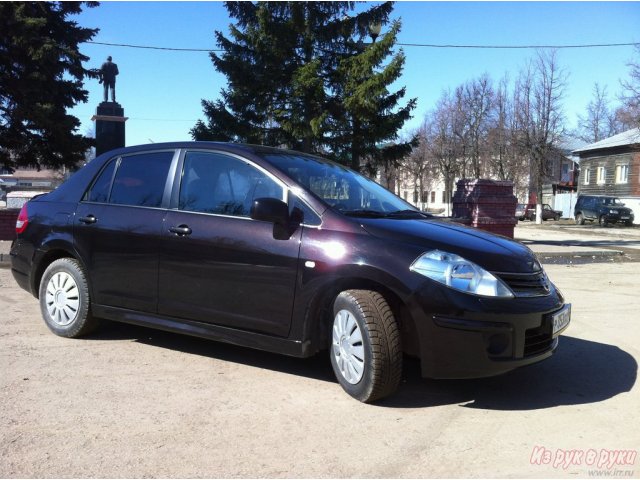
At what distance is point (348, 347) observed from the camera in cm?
375

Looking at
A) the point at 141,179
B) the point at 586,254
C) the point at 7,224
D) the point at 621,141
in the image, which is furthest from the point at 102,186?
the point at 621,141

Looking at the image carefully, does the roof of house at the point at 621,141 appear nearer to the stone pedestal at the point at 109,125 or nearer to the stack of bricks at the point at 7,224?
the stone pedestal at the point at 109,125

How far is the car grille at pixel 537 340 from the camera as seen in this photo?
3615 mm

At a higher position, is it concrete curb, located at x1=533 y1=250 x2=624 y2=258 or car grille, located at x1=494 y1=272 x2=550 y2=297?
car grille, located at x1=494 y1=272 x2=550 y2=297

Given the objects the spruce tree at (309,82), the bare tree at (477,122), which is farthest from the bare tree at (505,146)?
the spruce tree at (309,82)

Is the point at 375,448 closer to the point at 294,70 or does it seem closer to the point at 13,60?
the point at 294,70

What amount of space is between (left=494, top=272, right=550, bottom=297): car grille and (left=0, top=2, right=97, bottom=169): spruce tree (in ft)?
51.5

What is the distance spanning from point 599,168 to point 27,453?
5239cm

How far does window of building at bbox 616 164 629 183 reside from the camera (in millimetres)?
44500

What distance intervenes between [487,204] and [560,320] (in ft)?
33.6

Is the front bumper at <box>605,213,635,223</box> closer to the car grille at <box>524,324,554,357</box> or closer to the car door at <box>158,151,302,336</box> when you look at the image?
the car grille at <box>524,324,554,357</box>

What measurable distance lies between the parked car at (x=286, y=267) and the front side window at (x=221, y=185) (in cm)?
1

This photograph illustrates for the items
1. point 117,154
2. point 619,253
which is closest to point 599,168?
point 619,253

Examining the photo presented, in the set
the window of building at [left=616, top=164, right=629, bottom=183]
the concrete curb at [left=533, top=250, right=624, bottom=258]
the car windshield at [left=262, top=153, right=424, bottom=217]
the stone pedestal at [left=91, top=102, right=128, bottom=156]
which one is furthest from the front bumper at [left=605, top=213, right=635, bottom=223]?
the car windshield at [left=262, top=153, right=424, bottom=217]
